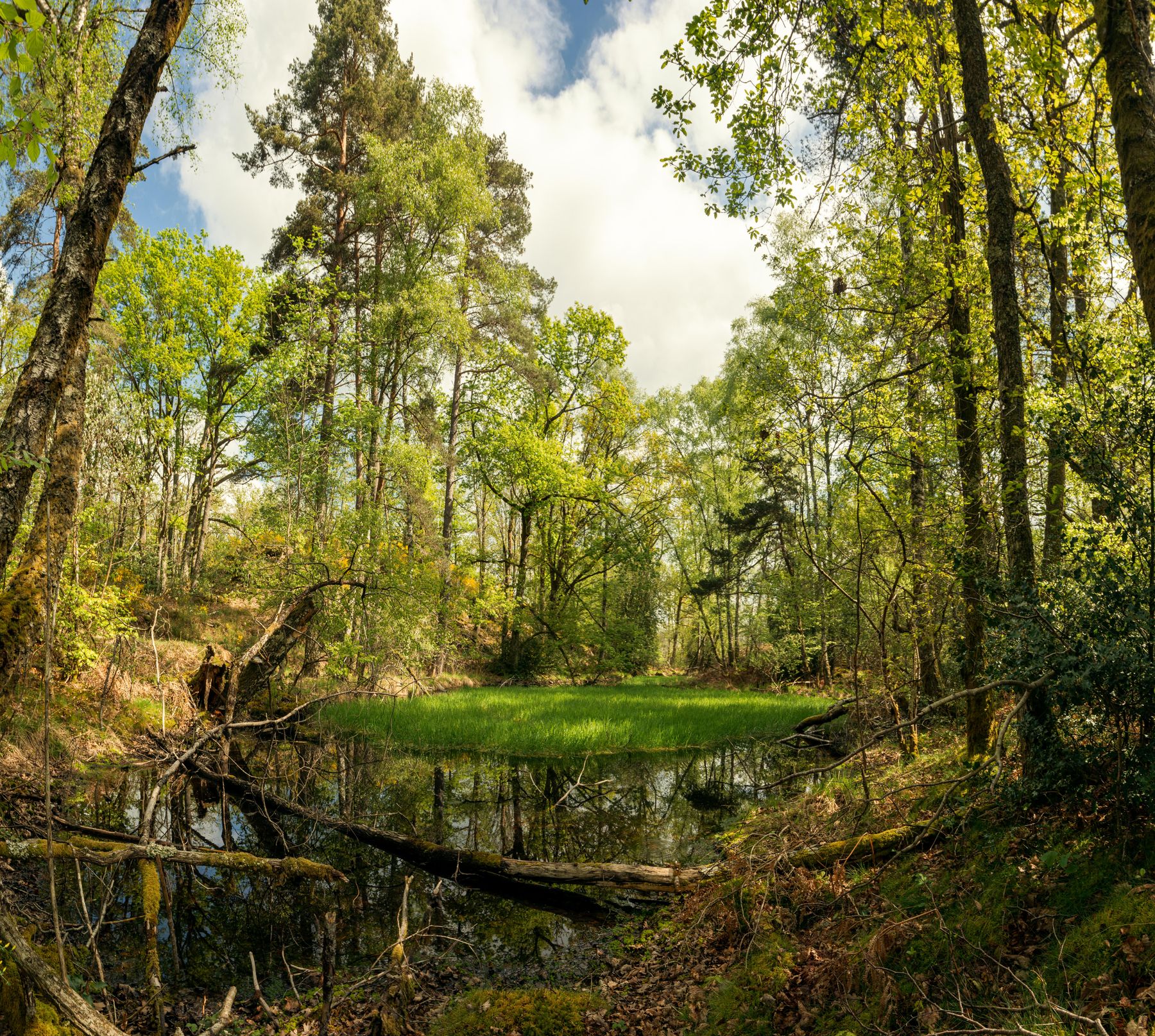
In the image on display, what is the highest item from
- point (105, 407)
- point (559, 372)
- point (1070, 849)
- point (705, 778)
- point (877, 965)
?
point (559, 372)

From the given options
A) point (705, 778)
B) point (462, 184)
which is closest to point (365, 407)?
point (462, 184)

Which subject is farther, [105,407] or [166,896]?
[105,407]

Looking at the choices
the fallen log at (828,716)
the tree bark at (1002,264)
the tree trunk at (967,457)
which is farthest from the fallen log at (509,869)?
→ the fallen log at (828,716)

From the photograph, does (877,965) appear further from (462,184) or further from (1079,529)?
(462,184)

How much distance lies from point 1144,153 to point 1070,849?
392 cm

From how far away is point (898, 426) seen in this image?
7695 mm

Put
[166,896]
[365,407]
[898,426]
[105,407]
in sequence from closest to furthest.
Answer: [166,896], [898,426], [105,407], [365,407]

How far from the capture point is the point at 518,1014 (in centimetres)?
397

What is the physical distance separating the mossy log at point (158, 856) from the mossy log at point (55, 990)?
1.63 metres

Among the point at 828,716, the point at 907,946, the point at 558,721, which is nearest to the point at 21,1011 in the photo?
the point at 907,946

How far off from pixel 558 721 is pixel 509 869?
7470 millimetres

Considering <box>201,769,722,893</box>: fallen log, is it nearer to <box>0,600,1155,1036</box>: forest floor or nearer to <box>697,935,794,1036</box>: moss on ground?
<box>0,600,1155,1036</box>: forest floor

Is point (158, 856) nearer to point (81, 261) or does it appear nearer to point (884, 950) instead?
point (884, 950)

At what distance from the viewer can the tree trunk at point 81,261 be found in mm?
5168
